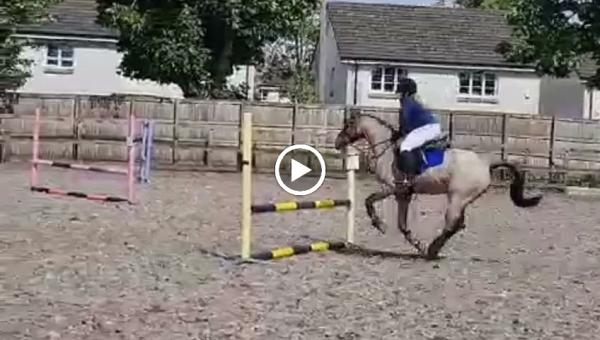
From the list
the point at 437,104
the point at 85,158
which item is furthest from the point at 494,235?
the point at 437,104

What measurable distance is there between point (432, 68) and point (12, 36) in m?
20.1

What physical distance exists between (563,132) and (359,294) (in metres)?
20.9

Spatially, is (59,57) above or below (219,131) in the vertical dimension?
above

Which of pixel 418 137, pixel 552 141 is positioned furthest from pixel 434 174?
pixel 552 141

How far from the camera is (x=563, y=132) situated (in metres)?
29.6

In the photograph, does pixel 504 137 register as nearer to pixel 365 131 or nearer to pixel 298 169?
pixel 298 169

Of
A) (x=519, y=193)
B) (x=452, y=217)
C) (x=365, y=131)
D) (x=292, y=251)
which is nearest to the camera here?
(x=292, y=251)

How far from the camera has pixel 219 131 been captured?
99.9 ft

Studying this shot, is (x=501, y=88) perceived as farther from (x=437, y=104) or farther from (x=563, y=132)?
(x=563, y=132)

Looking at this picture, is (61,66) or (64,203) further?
(61,66)

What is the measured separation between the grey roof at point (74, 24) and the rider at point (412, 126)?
3245 centimetres

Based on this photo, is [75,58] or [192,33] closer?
[192,33]

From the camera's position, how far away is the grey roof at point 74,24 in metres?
44.6

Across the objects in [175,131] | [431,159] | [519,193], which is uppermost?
[175,131]
